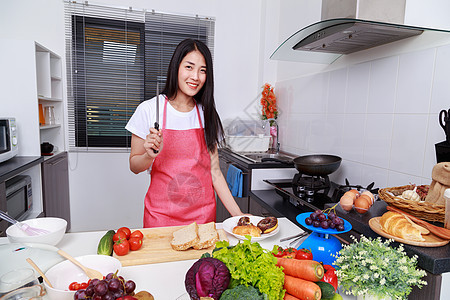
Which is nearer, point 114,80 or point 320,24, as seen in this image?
point 320,24

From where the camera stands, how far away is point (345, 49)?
1918mm

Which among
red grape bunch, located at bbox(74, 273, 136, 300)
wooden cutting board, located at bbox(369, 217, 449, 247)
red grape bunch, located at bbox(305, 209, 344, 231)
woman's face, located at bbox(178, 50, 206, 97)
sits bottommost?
red grape bunch, located at bbox(74, 273, 136, 300)

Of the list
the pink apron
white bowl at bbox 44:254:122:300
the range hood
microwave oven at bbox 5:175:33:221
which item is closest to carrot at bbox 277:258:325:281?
white bowl at bbox 44:254:122:300

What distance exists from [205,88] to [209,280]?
3.52ft

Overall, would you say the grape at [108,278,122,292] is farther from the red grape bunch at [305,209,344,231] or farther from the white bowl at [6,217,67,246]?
the red grape bunch at [305,209,344,231]

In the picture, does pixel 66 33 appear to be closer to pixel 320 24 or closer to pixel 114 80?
pixel 114 80

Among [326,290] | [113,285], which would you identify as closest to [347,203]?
[326,290]

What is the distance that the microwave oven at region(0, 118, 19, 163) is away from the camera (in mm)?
2195

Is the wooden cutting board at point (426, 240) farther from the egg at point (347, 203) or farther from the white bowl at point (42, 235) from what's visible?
the white bowl at point (42, 235)

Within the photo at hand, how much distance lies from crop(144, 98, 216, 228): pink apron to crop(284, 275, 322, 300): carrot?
2.90ft

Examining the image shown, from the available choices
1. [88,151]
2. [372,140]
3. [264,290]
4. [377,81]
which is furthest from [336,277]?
[88,151]

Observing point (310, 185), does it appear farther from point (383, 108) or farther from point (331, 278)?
point (331, 278)

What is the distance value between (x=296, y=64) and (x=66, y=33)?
87.7 inches

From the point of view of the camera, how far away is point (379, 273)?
2.20 feet
